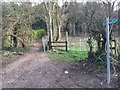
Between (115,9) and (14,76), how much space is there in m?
3.35

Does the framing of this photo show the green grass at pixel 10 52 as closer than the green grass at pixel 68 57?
No

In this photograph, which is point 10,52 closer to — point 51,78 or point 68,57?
point 68,57

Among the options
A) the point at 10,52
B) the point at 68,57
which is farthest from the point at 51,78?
the point at 10,52

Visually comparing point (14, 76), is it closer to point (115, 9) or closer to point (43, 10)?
point (115, 9)

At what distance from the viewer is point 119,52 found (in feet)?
20.8

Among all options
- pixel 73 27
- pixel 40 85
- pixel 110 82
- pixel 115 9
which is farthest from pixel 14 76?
pixel 73 27

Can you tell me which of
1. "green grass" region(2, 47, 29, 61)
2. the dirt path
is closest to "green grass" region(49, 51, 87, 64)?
the dirt path

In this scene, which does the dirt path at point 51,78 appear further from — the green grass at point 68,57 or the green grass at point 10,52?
the green grass at point 10,52

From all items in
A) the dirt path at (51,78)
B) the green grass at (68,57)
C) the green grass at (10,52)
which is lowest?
the dirt path at (51,78)

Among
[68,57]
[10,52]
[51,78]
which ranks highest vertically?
[10,52]

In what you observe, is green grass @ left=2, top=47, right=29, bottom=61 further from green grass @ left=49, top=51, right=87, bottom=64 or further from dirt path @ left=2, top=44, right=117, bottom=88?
dirt path @ left=2, top=44, right=117, bottom=88

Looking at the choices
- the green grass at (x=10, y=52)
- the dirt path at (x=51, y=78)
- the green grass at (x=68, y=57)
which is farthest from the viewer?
the green grass at (x=10, y=52)

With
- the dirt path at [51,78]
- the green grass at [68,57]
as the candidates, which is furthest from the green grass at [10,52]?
the dirt path at [51,78]

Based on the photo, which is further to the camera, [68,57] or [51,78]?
[68,57]
